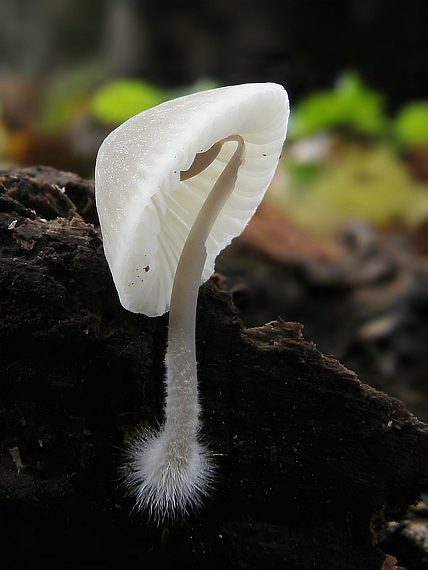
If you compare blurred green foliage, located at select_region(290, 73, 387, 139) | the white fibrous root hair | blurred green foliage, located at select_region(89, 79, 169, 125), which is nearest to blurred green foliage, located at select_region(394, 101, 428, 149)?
blurred green foliage, located at select_region(290, 73, 387, 139)

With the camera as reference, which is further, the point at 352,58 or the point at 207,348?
the point at 352,58

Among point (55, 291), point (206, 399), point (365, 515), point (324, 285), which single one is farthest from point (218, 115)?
point (324, 285)

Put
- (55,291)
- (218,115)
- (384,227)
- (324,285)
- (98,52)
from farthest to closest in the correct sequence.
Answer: (98,52) → (384,227) → (324,285) → (55,291) → (218,115)

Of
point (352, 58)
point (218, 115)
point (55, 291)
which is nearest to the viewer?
point (218, 115)

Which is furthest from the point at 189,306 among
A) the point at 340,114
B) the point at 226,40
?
the point at 226,40

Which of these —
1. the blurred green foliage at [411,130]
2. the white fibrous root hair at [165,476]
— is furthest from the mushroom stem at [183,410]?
the blurred green foliage at [411,130]

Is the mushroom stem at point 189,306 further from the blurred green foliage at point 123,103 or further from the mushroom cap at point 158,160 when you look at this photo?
the blurred green foliage at point 123,103

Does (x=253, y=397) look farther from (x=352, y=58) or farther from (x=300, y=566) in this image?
(x=352, y=58)
